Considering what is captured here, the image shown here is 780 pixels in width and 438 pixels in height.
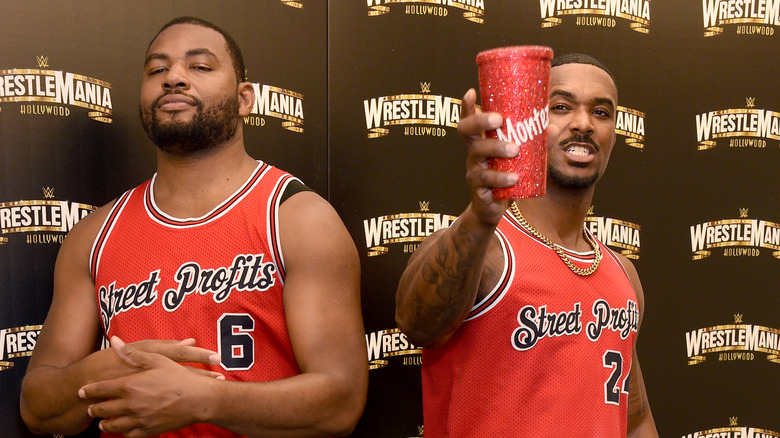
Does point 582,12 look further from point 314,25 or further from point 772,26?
point 314,25

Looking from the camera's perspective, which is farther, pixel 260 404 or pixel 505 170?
pixel 260 404

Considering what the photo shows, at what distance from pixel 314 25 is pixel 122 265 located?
951 millimetres

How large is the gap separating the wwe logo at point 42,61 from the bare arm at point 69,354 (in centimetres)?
51

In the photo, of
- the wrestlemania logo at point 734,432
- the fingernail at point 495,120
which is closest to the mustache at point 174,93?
the fingernail at point 495,120

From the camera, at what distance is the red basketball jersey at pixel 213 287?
5.74ft

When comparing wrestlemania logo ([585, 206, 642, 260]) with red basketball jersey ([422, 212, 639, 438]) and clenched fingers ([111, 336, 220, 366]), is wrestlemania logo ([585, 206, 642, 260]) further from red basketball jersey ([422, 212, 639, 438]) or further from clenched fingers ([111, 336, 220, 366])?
clenched fingers ([111, 336, 220, 366])

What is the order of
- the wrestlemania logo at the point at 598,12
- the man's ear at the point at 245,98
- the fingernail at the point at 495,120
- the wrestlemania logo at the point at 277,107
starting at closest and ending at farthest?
the fingernail at the point at 495,120, the man's ear at the point at 245,98, the wrestlemania logo at the point at 277,107, the wrestlemania logo at the point at 598,12

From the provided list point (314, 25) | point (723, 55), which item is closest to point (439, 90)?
point (314, 25)

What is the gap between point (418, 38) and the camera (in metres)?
2.43

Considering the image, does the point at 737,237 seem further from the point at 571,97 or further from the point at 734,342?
the point at 571,97

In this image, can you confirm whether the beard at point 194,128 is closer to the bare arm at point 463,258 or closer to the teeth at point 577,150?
the bare arm at point 463,258

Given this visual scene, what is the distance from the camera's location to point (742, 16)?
271cm

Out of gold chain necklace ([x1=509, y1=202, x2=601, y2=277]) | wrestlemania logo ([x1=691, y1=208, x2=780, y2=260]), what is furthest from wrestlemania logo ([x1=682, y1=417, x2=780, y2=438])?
gold chain necklace ([x1=509, y1=202, x2=601, y2=277])

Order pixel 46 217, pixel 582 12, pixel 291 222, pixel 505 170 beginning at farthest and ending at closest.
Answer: pixel 582 12, pixel 46 217, pixel 291 222, pixel 505 170
